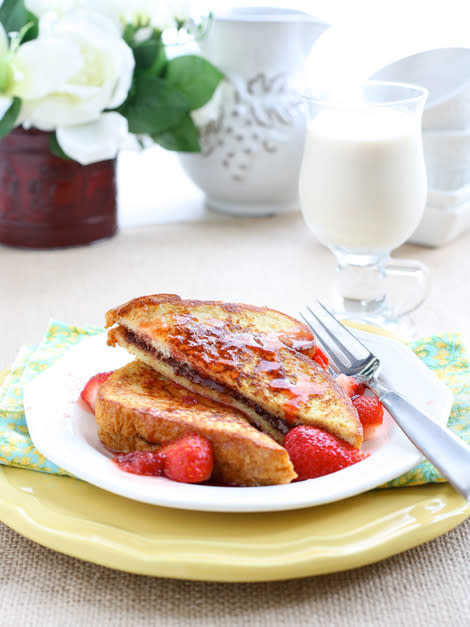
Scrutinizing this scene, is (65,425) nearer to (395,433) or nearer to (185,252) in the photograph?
(395,433)

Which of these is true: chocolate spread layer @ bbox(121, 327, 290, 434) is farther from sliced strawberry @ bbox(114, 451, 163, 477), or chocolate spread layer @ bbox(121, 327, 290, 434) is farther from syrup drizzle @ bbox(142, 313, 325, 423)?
sliced strawberry @ bbox(114, 451, 163, 477)

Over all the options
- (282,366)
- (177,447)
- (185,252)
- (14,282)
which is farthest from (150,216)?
(177,447)

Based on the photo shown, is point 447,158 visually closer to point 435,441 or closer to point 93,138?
point 93,138

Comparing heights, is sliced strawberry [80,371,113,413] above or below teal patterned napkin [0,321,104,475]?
above

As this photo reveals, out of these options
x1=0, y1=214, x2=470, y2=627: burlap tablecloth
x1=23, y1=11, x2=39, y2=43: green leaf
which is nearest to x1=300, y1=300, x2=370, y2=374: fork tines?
x1=0, y1=214, x2=470, y2=627: burlap tablecloth

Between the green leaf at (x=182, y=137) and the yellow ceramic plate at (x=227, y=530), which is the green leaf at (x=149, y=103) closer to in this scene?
the green leaf at (x=182, y=137)

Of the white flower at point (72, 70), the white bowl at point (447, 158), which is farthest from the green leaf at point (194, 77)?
the white bowl at point (447, 158)
